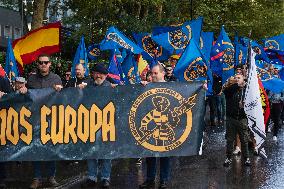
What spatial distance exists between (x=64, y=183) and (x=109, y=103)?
55.4 inches

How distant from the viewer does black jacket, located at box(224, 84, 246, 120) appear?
9.69 meters

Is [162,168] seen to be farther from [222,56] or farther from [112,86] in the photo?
[222,56]

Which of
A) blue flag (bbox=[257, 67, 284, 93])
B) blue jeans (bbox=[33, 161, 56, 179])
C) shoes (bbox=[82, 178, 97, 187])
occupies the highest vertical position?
blue flag (bbox=[257, 67, 284, 93])

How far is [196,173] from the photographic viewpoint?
9.30 m

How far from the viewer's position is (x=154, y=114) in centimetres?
786

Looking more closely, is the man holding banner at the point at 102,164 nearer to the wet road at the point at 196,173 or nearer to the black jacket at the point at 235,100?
the wet road at the point at 196,173

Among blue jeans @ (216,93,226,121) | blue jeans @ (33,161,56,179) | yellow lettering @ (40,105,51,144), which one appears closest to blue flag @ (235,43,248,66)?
blue jeans @ (216,93,226,121)

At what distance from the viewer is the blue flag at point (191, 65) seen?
392 inches

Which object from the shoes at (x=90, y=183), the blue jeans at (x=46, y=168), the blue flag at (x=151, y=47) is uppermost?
the blue flag at (x=151, y=47)

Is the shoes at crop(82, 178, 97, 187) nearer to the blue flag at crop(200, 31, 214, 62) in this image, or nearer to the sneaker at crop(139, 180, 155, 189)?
the sneaker at crop(139, 180, 155, 189)

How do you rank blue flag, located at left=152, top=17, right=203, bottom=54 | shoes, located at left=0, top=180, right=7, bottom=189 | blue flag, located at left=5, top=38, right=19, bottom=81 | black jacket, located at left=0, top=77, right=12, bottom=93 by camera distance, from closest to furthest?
shoes, located at left=0, top=180, right=7, bottom=189 < black jacket, located at left=0, top=77, right=12, bottom=93 < blue flag, located at left=5, top=38, right=19, bottom=81 < blue flag, located at left=152, top=17, right=203, bottom=54

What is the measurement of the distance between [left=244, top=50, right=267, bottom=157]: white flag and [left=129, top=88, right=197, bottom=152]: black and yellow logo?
1.83m

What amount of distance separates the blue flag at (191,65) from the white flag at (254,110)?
93 centimetres

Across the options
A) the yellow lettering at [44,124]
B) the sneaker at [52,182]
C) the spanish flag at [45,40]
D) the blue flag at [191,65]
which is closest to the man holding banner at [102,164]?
the sneaker at [52,182]
